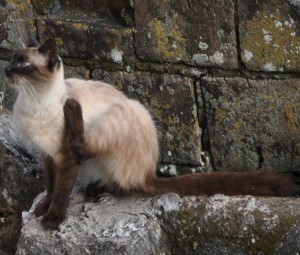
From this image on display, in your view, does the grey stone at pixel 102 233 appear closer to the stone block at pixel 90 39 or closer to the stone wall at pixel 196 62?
the stone wall at pixel 196 62

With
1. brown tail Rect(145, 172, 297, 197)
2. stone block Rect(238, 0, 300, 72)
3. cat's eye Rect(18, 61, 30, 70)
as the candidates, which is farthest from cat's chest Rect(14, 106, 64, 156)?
stone block Rect(238, 0, 300, 72)

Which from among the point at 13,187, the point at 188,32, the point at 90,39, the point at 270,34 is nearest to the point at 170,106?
the point at 188,32

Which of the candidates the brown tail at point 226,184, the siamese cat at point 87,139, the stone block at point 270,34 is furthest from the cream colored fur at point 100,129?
the stone block at point 270,34

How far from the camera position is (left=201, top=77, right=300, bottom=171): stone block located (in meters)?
5.25

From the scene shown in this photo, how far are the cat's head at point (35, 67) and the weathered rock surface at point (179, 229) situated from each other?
2.89ft

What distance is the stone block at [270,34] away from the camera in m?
5.06

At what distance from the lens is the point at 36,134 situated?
4797 millimetres

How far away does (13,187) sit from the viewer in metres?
5.45

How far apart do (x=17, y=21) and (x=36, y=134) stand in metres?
1.24

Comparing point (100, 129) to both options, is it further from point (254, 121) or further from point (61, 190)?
point (254, 121)

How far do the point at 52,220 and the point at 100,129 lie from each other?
647 mm

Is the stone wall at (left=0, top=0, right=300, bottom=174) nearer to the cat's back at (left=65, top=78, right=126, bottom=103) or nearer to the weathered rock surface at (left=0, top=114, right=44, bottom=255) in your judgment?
the cat's back at (left=65, top=78, right=126, bottom=103)

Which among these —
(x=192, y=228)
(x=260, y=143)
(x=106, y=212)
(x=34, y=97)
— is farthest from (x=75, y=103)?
(x=260, y=143)

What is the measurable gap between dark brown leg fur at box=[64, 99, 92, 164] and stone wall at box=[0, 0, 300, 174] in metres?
0.93
